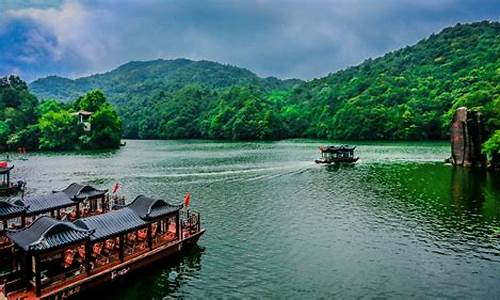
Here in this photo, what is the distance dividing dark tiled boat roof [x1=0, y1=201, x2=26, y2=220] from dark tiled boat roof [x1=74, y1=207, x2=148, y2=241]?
623cm

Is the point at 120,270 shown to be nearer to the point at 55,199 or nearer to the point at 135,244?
the point at 135,244

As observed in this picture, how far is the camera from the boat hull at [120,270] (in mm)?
19453

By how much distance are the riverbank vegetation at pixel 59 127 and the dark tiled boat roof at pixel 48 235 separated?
8991 centimetres

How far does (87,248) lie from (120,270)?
2197 mm

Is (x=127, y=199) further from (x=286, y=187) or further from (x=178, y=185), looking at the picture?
(x=286, y=187)

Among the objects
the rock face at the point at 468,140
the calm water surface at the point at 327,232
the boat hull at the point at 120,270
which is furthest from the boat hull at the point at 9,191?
the rock face at the point at 468,140

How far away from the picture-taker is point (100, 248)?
24703mm

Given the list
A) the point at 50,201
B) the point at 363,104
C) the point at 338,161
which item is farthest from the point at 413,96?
the point at 50,201

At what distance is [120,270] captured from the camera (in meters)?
22.2

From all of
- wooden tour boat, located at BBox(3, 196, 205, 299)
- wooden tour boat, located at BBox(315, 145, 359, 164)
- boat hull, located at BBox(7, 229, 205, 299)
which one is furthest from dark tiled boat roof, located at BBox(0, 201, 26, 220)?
wooden tour boat, located at BBox(315, 145, 359, 164)

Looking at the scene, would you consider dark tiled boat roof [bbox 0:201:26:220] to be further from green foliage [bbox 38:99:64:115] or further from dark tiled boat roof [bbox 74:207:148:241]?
green foliage [bbox 38:99:64:115]

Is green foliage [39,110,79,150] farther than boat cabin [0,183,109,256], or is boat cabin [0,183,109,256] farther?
green foliage [39,110,79,150]

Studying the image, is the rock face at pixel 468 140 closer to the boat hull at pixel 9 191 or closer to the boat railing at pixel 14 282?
the boat hull at pixel 9 191

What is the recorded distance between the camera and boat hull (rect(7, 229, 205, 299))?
19.5 meters
